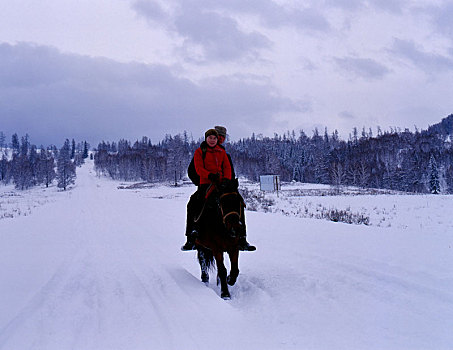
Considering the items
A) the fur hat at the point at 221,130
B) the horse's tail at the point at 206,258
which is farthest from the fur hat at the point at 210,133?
the horse's tail at the point at 206,258

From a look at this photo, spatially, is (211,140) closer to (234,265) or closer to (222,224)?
(222,224)

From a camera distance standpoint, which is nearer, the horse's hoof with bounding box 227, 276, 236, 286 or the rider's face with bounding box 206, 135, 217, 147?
the horse's hoof with bounding box 227, 276, 236, 286

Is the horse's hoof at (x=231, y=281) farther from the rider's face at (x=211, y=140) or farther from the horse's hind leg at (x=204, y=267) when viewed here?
the rider's face at (x=211, y=140)

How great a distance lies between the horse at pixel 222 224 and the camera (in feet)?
16.3

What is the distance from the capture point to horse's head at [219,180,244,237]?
4.88 meters

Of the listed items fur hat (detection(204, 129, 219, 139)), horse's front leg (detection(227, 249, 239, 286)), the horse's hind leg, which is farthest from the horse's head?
the horse's hind leg

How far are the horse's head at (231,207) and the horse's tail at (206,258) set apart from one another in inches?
56.6

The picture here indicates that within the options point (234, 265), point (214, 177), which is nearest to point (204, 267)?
point (234, 265)

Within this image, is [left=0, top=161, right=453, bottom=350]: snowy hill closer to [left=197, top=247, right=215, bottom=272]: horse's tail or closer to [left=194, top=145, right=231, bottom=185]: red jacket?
[left=197, top=247, right=215, bottom=272]: horse's tail

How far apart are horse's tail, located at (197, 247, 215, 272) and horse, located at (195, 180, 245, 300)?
18.1 inches

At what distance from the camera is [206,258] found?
624 cm

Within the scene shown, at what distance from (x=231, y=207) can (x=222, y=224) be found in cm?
45

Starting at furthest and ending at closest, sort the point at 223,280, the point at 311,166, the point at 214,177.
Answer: the point at 311,166
the point at 214,177
the point at 223,280

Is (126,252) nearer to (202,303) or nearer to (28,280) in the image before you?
(28,280)
